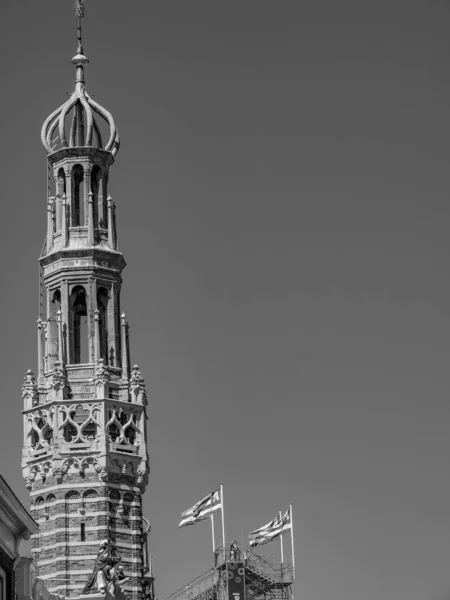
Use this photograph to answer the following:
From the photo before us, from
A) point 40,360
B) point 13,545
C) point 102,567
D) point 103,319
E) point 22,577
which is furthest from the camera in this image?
point 103,319

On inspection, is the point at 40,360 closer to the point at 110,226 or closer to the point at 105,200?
the point at 110,226

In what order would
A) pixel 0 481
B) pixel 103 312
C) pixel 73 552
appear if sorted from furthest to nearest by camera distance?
pixel 103 312, pixel 73 552, pixel 0 481

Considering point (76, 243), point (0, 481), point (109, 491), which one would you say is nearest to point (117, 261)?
point (76, 243)

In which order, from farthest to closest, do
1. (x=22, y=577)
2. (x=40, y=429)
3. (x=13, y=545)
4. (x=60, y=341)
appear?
(x=60, y=341) < (x=40, y=429) < (x=22, y=577) < (x=13, y=545)

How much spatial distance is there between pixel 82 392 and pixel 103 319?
4976 mm

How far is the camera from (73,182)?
11531cm

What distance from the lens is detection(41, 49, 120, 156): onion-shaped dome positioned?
115 metres

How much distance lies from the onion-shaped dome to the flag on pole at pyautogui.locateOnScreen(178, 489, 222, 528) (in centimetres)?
2020

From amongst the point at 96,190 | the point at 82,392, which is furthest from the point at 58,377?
the point at 96,190

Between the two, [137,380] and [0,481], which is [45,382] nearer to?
[137,380]

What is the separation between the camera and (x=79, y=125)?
11581 cm

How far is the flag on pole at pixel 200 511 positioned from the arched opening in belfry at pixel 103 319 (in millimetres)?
10873

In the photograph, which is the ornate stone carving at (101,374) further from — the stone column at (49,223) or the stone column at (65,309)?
the stone column at (49,223)

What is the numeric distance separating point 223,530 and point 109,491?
513 inches
